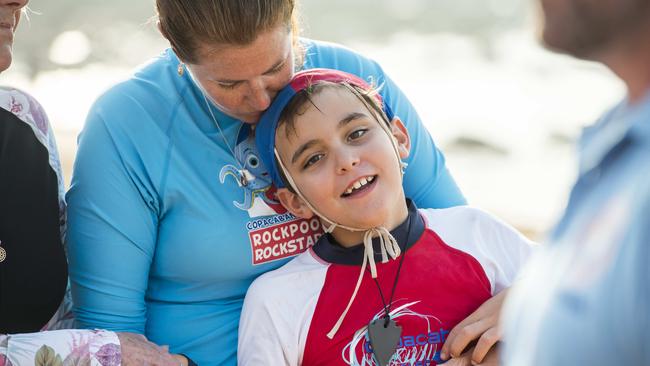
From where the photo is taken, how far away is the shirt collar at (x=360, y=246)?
2521 millimetres

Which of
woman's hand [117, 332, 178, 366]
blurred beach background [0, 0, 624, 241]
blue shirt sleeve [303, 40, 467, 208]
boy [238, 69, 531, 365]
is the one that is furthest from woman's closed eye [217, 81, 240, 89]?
blurred beach background [0, 0, 624, 241]

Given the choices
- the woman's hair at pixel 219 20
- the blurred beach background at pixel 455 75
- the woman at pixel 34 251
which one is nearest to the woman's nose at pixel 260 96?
the woman's hair at pixel 219 20

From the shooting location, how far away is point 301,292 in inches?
98.4

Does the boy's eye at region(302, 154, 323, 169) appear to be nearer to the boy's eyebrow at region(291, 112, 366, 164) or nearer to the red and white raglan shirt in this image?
the boy's eyebrow at region(291, 112, 366, 164)

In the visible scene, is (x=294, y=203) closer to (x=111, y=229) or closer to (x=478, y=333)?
(x=111, y=229)

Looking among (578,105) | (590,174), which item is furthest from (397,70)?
(590,174)

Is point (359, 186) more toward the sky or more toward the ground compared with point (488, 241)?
more toward the sky

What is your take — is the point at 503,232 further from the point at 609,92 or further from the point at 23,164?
the point at 609,92

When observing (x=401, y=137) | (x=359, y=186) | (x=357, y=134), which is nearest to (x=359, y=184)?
(x=359, y=186)

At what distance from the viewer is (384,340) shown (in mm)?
2373

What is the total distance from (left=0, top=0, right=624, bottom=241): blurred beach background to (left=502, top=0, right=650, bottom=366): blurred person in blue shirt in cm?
426

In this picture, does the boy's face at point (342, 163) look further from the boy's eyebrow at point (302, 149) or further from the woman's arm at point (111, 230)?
the woman's arm at point (111, 230)

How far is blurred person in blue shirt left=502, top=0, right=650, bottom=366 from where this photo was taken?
1.17 metres

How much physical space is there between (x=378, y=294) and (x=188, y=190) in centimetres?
57
